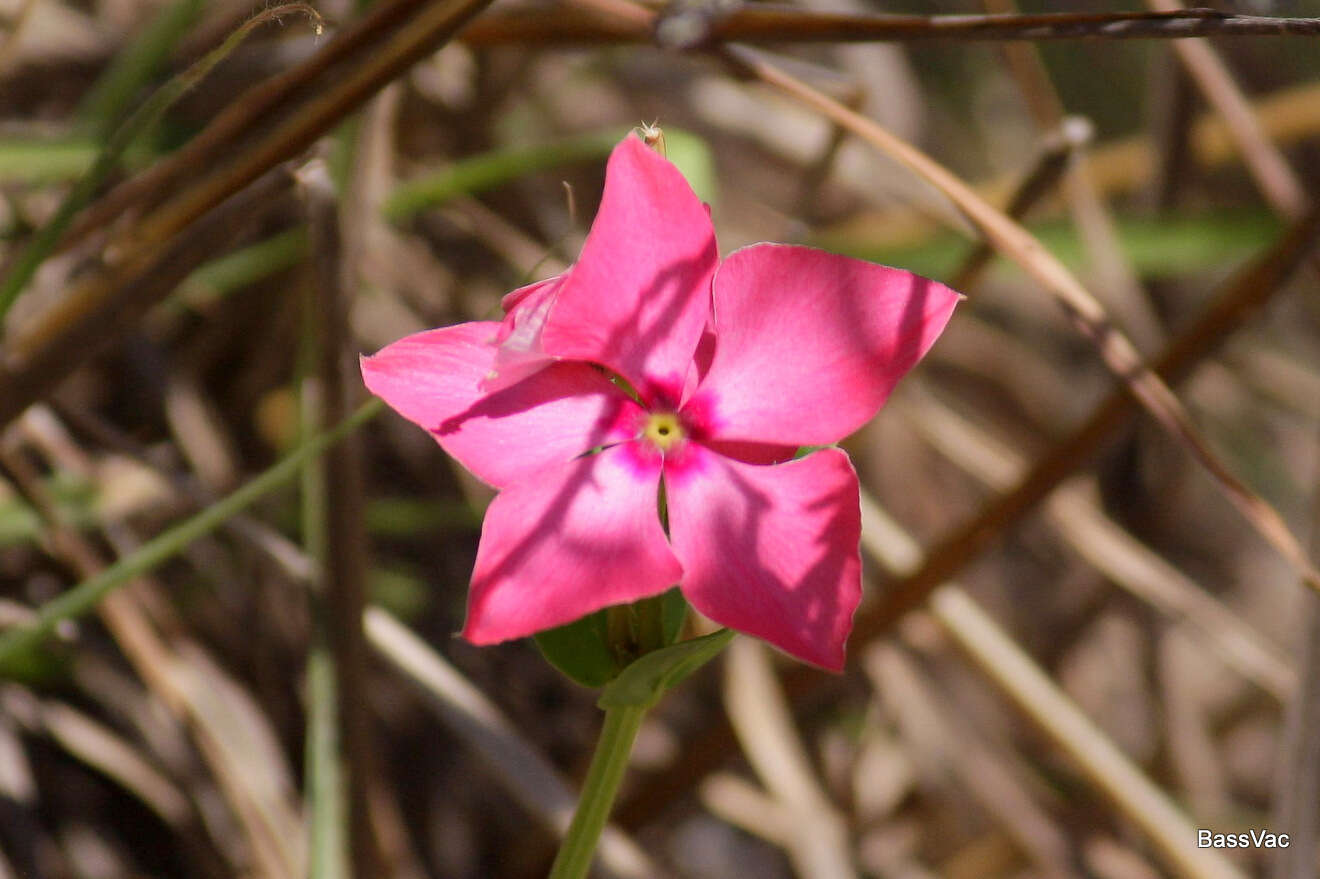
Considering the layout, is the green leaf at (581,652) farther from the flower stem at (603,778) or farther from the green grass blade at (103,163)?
the green grass blade at (103,163)

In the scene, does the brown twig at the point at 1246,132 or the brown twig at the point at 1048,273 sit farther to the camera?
the brown twig at the point at 1246,132

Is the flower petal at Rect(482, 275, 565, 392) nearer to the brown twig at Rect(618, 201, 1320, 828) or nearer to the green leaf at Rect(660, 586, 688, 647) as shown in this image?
the green leaf at Rect(660, 586, 688, 647)

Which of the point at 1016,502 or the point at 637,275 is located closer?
the point at 637,275

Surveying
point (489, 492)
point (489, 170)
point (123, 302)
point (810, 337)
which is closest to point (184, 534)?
point (123, 302)

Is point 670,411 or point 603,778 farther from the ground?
point 670,411

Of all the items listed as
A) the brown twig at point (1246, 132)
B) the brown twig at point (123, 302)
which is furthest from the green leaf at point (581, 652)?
the brown twig at point (1246, 132)

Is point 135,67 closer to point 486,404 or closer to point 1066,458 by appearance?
point 486,404

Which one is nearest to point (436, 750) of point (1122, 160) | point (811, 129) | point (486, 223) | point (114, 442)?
point (114, 442)
